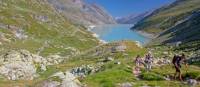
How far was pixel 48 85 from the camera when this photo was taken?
2213 inches

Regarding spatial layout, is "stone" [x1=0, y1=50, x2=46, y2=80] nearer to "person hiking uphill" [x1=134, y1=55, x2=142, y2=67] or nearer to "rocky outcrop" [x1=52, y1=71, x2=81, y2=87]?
"person hiking uphill" [x1=134, y1=55, x2=142, y2=67]

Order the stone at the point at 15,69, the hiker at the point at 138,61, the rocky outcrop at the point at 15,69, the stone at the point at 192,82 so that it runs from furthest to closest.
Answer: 1. the rocky outcrop at the point at 15,69
2. the stone at the point at 15,69
3. the hiker at the point at 138,61
4. the stone at the point at 192,82

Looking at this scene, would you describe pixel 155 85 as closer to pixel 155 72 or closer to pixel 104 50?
pixel 155 72

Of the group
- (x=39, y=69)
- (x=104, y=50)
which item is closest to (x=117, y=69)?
(x=39, y=69)

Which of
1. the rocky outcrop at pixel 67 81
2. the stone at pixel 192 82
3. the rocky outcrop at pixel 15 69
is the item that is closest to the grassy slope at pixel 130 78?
the stone at pixel 192 82

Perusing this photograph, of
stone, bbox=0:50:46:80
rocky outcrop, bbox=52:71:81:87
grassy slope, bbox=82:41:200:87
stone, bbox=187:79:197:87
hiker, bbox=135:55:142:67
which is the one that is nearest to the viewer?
rocky outcrop, bbox=52:71:81:87

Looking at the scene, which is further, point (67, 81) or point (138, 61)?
point (138, 61)

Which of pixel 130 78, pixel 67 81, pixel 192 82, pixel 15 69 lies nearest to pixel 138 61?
pixel 130 78

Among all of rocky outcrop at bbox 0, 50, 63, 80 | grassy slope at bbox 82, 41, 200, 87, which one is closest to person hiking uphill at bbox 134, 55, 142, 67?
grassy slope at bbox 82, 41, 200, 87

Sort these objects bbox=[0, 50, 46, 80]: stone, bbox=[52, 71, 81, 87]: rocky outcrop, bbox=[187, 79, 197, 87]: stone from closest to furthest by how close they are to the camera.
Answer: bbox=[52, 71, 81, 87]: rocky outcrop, bbox=[187, 79, 197, 87]: stone, bbox=[0, 50, 46, 80]: stone

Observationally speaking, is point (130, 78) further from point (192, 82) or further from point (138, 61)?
point (138, 61)

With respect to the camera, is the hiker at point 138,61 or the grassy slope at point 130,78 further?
the hiker at point 138,61

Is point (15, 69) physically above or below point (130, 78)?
above

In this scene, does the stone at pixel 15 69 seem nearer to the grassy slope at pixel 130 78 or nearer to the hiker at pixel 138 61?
the hiker at pixel 138 61
